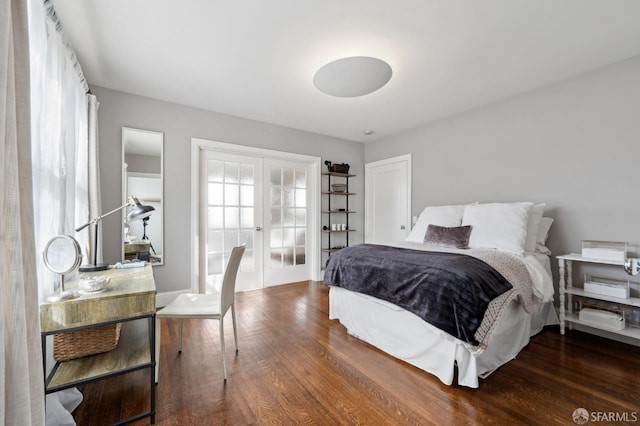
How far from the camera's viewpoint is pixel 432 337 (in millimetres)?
1890

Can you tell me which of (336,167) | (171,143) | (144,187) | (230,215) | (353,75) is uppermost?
(353,75)

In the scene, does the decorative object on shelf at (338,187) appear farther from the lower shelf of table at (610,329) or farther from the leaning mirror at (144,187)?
the lower shelf of table at (610,329)

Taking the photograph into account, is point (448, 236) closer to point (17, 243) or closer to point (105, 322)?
point (105, 322)

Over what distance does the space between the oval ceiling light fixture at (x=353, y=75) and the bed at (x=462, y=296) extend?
148 centimetres

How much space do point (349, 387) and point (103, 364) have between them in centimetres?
143

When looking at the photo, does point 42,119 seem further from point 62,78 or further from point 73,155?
point 73,155

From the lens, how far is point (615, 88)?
8.15ft

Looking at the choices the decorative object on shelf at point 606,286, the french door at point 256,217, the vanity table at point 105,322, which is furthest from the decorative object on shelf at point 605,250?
the vanity table at point 105,322

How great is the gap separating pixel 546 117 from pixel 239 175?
376 centimetres

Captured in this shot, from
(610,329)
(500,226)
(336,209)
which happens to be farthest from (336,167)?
(610,329)

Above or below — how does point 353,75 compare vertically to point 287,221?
above

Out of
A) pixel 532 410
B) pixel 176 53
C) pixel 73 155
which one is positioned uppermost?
pixel 176 53

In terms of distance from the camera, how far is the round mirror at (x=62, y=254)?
134cm

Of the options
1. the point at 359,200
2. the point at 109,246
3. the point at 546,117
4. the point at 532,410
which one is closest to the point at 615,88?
the point at 546,117
